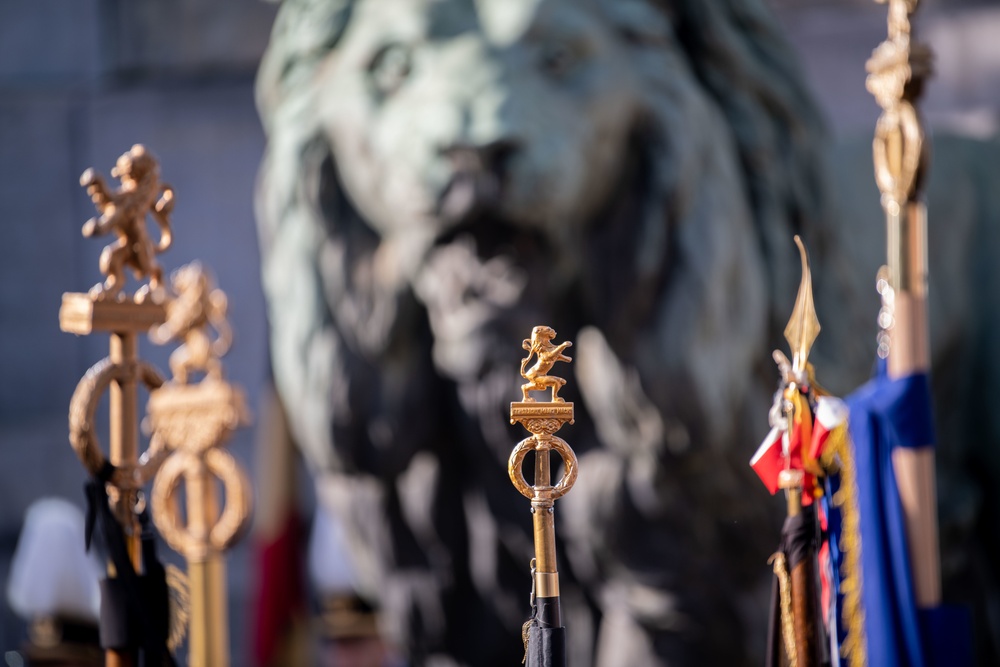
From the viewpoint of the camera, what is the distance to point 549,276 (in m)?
3.46

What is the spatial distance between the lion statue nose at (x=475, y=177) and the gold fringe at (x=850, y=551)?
3.28 ft

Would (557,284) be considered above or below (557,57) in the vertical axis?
below

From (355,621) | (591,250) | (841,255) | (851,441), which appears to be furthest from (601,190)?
(355,621)

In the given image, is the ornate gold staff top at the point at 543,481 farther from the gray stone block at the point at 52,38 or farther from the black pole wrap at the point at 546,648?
the gray stone block at the point at 52,38

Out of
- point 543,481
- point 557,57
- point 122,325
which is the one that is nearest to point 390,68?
point 557,57

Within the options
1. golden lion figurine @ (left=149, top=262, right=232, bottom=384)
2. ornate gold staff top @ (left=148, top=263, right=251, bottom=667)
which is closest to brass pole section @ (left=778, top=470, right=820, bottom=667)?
ornate gold staff top @ (left=148, top=263, right=251, bottom=667)

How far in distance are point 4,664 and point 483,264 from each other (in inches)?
83.1

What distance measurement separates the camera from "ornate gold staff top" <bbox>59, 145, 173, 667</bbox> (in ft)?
7.36

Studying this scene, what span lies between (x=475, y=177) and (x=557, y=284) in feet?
0.96

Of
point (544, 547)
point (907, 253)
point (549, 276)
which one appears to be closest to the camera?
point (544, 547)

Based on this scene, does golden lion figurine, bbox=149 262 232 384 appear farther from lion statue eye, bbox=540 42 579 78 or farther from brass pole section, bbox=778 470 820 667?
brass pole section, bbox=778 470 820 667

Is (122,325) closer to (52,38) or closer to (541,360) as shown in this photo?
(541,360)

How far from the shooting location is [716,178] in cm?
352

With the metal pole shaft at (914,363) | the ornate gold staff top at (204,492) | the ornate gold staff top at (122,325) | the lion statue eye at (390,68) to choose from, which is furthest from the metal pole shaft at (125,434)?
the lion statue eye at (390,68)
